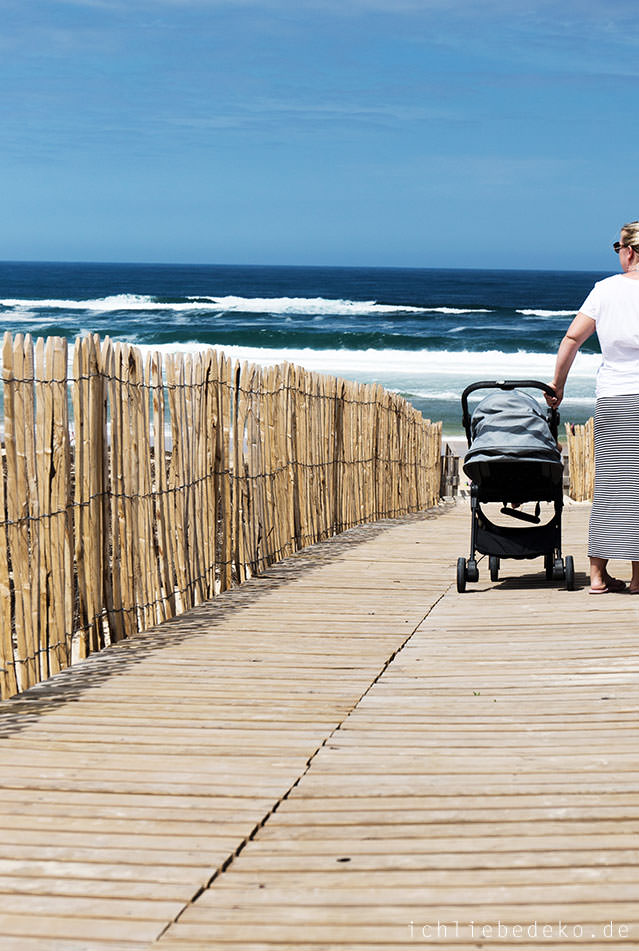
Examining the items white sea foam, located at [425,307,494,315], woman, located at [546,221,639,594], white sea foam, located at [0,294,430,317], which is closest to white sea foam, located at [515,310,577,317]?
white sea foam, located at [425,307,494,315]

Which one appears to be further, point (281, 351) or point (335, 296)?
point (335, 296)

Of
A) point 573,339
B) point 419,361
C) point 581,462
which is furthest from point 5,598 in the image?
point 419,361

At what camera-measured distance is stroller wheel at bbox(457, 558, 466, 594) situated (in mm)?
5516

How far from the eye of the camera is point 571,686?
3.60 m

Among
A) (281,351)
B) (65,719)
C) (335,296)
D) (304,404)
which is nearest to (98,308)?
(281,351)

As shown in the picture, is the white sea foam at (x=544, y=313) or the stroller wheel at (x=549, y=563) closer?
the stroller wheel at (x=549, y=563)

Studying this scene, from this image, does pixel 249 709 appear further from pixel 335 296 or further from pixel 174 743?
pixel 335 296

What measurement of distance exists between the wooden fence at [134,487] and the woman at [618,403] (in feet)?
5.77

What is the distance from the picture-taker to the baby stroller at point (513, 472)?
535 cm

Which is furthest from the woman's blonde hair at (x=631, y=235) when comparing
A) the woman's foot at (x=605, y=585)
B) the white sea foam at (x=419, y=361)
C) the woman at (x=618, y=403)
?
the white sea foam at (x=419, y=361)

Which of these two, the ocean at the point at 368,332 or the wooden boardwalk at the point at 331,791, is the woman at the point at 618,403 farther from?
the ocean at the point at 368,332

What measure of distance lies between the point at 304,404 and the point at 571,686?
3.75 metres

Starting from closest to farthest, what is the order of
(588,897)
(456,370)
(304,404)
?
(588,897) → (304,404) → (456,370)

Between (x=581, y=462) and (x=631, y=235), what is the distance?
1039 cm
